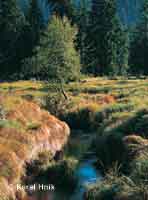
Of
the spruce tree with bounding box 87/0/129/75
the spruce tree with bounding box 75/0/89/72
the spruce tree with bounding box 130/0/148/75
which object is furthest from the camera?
the spruce tree with bounding box 130/0/148/75

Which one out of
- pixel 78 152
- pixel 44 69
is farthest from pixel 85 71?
pixel 78 152

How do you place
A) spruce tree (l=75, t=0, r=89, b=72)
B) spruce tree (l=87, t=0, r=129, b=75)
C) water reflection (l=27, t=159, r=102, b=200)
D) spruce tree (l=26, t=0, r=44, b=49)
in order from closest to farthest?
water reflection (l=27, t=159, r=102, b=200)
spruce tree (l=87, t=0, r=129, b=75)
spruce tree (l=75, t=0, r=89, b=72)
spruce tree (l=26, t=0, r=44, b=49)

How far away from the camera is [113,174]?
82.7ft

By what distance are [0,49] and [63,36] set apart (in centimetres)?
3480

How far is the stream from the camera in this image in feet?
84.5

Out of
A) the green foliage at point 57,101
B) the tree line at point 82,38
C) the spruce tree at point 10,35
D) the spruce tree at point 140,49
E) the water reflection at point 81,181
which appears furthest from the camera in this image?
the spruce tree at point 140,49

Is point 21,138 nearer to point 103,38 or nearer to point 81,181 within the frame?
point 81,181

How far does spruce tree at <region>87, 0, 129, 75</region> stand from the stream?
165 feet

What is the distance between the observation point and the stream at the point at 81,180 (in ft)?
84.5

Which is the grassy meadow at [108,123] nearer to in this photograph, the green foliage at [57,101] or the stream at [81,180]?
the green foliage at [57,101]

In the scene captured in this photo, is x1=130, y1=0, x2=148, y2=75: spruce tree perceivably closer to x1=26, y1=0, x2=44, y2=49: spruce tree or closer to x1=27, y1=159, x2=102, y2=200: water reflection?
x1=26, y1=0, x2=44, y2=49: spruce tree

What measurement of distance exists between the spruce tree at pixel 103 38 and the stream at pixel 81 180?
50326mm

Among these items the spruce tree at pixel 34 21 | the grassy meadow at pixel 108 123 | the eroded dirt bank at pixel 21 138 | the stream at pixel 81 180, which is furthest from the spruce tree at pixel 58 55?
the spruce tree at pixel 34 21

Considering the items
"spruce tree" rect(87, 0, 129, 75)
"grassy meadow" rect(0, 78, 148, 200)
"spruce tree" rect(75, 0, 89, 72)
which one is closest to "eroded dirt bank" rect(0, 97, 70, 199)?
"grassy meadow" rect(0, 78, 148, 200)
